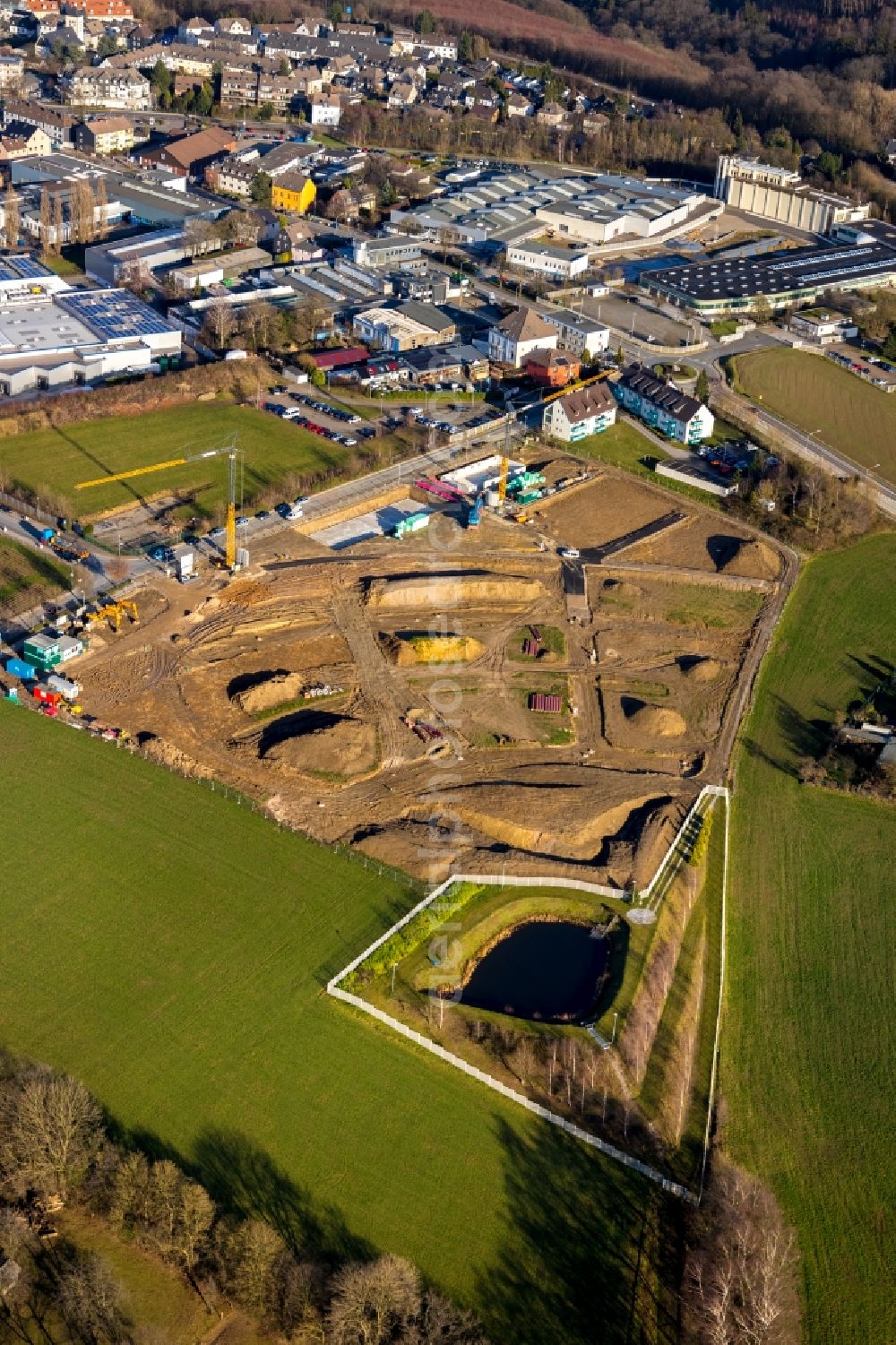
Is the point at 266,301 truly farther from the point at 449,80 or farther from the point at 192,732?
the point at 449,80

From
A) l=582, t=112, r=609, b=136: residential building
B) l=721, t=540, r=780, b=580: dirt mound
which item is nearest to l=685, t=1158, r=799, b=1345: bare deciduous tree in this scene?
l=721, t=540, r=780, b=580: dirt mound

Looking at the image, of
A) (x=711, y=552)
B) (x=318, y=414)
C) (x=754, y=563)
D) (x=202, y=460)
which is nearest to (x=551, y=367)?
(x=318, y=414)

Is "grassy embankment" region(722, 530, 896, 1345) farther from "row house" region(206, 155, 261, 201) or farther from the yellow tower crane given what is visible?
"row house" region(206, 155, 261, 201)

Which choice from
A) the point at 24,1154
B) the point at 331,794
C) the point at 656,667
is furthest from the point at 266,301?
the point at 24,1154

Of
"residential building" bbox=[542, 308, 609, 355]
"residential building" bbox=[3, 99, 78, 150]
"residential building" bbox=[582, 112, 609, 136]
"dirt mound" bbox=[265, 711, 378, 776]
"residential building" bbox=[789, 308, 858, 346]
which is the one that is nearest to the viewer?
"dirt mound" bbox=[265, 711, 378, 776]

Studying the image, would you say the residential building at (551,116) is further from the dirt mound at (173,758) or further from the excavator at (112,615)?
the dirt mound at (173,758)

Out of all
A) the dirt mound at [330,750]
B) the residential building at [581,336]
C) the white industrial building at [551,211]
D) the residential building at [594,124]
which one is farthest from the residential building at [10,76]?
the dirt mound at [330,750]
